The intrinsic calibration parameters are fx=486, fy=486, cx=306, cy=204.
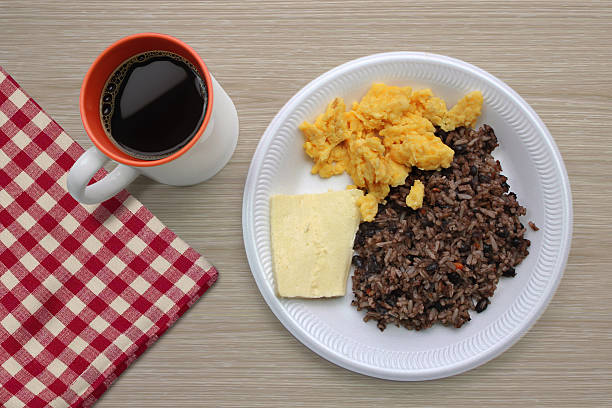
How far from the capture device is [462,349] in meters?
1.41

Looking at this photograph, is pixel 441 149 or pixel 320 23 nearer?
pixel 441 149

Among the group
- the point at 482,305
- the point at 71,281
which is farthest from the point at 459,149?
the point at 71,281

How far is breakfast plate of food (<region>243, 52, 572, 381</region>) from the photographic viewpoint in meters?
1.40

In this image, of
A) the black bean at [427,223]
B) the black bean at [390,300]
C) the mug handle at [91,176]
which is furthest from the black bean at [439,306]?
the mug handle at [91,176]

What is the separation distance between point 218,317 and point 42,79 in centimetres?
93

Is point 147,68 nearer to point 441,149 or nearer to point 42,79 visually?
point 42,79

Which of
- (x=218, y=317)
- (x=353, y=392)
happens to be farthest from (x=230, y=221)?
(x=353, y=392)

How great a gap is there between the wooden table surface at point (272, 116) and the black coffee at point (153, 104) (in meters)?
0.30

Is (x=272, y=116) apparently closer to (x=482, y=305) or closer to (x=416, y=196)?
(x=416, y=196)

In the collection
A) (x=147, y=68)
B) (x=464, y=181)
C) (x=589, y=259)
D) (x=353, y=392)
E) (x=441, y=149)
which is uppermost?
(x=147, y=68)

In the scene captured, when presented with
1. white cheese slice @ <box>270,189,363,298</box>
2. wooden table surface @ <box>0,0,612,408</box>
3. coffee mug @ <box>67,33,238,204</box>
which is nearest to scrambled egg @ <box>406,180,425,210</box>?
white cheese slice @ <box>270,189,363,298</box>

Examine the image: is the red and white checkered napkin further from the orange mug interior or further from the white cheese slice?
the orange mug interior

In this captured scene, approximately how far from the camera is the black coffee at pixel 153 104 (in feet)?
3.88

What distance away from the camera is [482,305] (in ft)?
4.62
